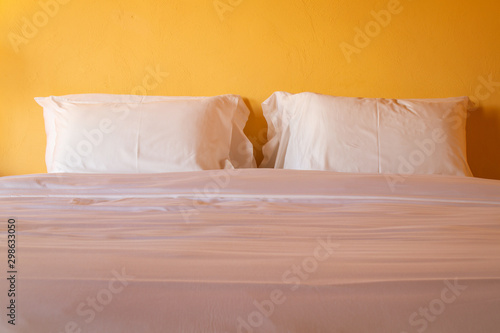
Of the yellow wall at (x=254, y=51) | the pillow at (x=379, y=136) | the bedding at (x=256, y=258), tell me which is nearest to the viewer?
the bedding at (x=256, y=258)

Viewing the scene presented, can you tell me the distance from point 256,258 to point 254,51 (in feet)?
5.32

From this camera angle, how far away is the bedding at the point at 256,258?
0.66 m

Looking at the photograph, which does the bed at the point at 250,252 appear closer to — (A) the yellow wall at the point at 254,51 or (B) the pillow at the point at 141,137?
(B) the pillow at the point at 141,137

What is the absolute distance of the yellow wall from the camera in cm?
227

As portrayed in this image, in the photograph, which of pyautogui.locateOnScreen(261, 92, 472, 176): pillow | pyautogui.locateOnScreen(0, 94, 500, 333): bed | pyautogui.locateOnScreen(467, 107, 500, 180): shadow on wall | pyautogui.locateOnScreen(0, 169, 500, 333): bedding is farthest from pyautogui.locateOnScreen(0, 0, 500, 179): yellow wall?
pyautogui.locateOnScreen(0, 169, 500, 333): bedding

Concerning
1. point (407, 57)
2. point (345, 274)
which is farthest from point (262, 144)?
point (345, 274)

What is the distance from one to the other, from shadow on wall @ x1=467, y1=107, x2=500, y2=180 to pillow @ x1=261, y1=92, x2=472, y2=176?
0.21 meters

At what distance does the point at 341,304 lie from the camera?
0.69 meters

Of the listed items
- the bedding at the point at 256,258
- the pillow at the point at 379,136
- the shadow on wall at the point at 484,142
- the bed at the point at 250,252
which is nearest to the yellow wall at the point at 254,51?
the shadow on wall at the point at 484,142

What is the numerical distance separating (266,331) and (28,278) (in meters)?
0.37

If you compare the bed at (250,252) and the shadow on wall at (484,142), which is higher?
the shadow on wall at (484,142)

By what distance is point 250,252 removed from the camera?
89cm

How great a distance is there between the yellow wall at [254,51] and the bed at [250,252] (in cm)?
85

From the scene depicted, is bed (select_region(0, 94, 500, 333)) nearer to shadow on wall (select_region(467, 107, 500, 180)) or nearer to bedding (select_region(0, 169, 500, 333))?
bedding (select_region(0, 169, 500, 333))
